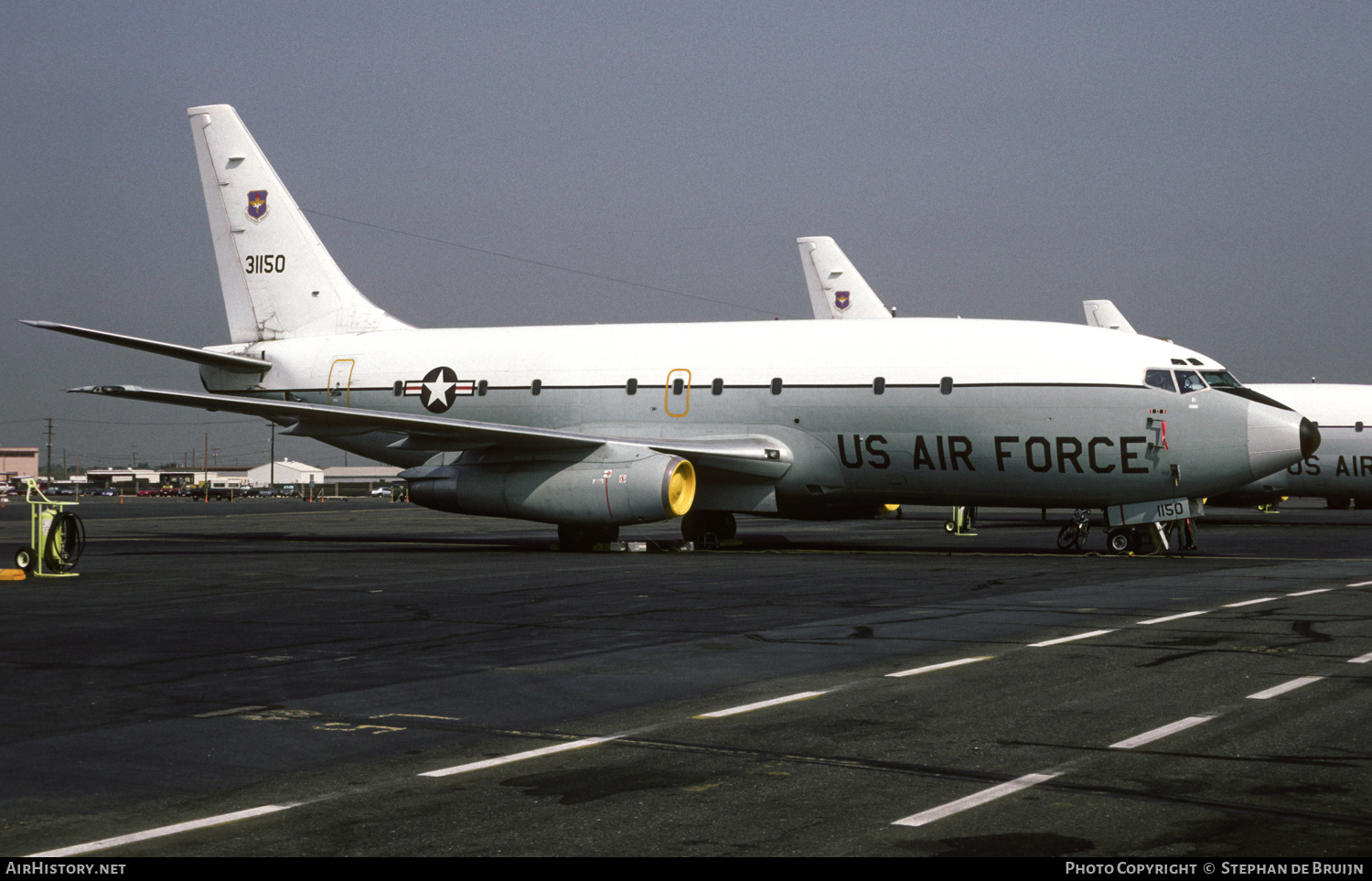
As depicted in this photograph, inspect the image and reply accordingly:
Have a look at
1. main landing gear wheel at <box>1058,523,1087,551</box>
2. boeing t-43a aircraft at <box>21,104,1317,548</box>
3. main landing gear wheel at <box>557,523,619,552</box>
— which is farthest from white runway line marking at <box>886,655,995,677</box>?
main landing gear wheel at <box>557,523,619,552</box>

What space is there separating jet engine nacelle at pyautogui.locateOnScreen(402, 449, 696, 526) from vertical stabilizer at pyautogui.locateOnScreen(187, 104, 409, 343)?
669 cm

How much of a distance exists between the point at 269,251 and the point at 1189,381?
71.5ft

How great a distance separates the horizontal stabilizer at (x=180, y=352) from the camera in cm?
2486

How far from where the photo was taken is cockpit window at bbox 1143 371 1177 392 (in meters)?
23.8

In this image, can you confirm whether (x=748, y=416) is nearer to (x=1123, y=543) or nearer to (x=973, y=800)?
(x=1123, y=543)

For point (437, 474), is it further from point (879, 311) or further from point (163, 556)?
point (879, 311)

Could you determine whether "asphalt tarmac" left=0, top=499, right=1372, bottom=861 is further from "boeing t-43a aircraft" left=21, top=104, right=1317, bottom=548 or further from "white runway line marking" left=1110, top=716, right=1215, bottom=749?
"boeing t-43a aircraft" left=21, top=104, right=1317, bottom=548

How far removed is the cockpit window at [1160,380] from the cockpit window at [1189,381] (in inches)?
6.1

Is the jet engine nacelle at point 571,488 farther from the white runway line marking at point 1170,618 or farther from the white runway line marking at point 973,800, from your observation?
the white runway line marking at point 973,800

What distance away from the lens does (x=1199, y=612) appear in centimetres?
1413

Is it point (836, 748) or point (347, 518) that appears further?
point (347, 518)

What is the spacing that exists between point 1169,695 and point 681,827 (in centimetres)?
472

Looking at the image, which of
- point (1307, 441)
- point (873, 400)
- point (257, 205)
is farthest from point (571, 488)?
point (1307, 441)
